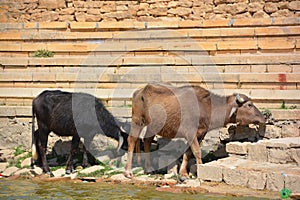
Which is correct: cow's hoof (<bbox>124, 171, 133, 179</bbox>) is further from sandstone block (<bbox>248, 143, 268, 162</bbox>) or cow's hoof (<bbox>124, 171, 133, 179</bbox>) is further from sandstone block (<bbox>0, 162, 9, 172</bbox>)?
sandstone block (<bbox>0, 162, 9, 172</bbox>)

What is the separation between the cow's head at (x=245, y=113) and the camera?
1316cm

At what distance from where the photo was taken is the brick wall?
49.8 ft

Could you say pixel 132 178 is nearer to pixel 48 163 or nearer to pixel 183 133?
pixel 183 133

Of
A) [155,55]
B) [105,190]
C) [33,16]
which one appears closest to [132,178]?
[105,190]

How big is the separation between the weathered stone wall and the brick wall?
1.41ft

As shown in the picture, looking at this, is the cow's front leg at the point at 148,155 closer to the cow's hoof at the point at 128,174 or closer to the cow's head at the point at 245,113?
the cow's hoof at the point at 128,174

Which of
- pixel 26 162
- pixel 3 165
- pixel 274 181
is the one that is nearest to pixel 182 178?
pixel 274 181

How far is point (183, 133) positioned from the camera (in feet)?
41.9

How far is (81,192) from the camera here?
11414 millimetres

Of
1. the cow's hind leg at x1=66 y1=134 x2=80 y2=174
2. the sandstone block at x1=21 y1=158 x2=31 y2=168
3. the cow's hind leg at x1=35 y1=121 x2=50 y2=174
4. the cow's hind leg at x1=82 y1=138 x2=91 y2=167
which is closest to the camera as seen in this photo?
the cow's hind leg at x1=66 y1=134 x2=80 y2=174

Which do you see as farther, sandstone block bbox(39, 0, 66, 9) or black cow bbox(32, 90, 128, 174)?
sandstone block bbox(39, 0, 66, 9)

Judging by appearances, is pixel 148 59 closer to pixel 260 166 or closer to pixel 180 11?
pixel 180 11

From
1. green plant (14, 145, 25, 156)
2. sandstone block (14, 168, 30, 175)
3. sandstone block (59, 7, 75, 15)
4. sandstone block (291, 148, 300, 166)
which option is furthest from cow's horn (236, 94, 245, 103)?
sandstone block (59, 7, 75, 15)

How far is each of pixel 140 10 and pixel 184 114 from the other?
6.43 m
